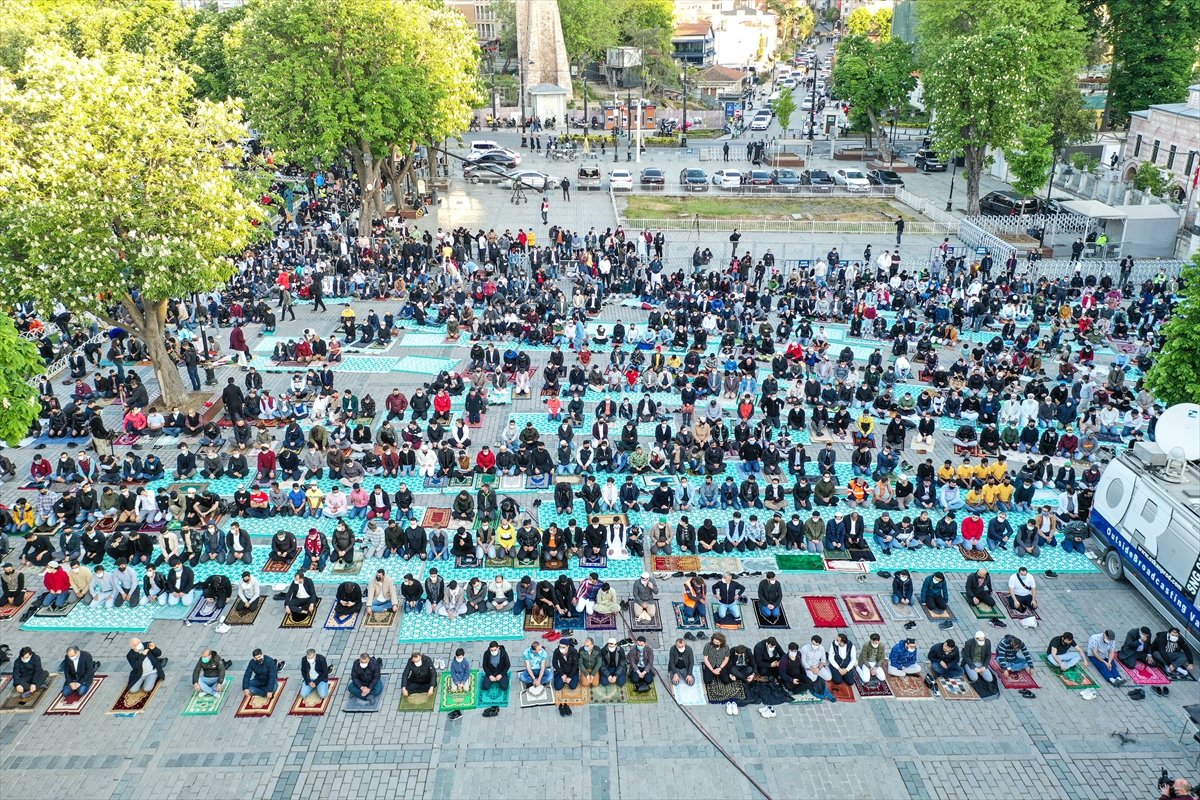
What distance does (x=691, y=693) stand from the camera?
14.7m

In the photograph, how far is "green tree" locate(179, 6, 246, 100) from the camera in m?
53.2

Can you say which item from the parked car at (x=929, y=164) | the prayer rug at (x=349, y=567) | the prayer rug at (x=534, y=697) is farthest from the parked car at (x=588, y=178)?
the prayer rug at (x=534, y=697)

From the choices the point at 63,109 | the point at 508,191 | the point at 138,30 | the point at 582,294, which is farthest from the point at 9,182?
the point at 138,30

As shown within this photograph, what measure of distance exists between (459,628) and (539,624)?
144cm

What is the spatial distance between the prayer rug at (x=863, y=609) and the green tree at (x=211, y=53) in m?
47.5

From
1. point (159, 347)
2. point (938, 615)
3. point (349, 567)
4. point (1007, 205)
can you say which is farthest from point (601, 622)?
point (1007, 205)

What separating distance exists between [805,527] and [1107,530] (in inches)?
230

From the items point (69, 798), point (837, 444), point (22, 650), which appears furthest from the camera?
point (837, 444)

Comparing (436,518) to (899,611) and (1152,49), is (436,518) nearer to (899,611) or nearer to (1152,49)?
(899,611)

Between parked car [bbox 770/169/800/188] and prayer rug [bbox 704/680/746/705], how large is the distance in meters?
43.1

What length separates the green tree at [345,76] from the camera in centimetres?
3703

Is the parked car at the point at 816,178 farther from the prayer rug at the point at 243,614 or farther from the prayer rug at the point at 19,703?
the prayer rug at the point at 19,703

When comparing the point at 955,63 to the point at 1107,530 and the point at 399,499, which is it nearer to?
the point at 1107,530

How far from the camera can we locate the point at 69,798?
12.5 meters
